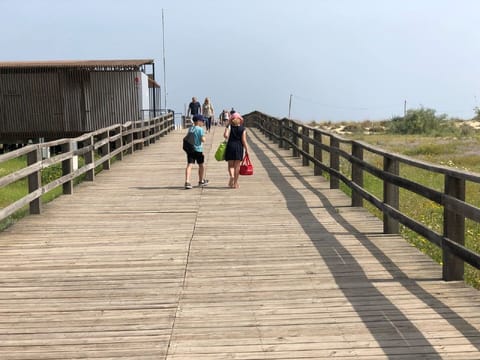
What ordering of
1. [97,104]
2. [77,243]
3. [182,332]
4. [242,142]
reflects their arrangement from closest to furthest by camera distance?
[182,332]
[77,243]
[242,142]
[97,104]

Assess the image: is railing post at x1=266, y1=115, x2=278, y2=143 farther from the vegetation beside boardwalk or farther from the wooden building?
the wooden building

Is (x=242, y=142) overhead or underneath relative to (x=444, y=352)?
overhead

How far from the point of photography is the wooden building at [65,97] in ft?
105

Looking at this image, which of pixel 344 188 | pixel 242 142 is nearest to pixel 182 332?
pixel 242 142

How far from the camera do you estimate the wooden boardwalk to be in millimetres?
4453

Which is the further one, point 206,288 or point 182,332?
point 206,288

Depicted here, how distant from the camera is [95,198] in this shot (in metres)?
11.3

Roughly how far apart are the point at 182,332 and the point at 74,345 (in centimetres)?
72

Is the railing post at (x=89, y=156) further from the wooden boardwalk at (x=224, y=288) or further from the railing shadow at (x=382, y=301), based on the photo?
the railing shadow at (x=382, y=301)

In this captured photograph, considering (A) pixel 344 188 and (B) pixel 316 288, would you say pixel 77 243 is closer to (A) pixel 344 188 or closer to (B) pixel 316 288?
(B) pixel 316 288

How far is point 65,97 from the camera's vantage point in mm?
32344

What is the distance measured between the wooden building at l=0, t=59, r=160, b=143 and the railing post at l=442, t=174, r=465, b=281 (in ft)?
90.5

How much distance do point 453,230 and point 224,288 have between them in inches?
79.9

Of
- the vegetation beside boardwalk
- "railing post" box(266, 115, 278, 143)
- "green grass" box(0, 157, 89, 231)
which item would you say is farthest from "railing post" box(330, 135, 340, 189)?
"railing post" box(266, 115, 278, 143)
